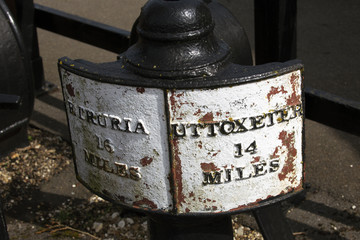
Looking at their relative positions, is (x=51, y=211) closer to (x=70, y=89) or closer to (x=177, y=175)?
(x=70, y=89)

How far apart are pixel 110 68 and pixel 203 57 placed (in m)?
0.29

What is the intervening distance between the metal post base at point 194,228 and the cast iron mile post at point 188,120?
16cm

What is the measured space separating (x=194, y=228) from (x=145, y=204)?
27cm

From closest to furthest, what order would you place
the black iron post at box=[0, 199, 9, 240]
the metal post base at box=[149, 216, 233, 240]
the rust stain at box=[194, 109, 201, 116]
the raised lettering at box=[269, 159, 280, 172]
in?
the rust stain at box=[194, 109, 201, 116], the raised lettering at box=[269, 159, 280, 172], the metal post base at box=[149, 216, 233, 240], the black iron post at box=[0, 199, 9, 240]

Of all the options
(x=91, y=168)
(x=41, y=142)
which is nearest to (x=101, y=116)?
(x=91, y=168)

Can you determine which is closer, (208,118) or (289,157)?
(208,118)

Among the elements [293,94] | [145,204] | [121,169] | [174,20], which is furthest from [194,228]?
[174,20]

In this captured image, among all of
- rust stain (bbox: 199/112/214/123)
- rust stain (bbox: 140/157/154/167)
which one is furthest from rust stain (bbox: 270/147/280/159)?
rust stain (bbox: 140/157/154/167)

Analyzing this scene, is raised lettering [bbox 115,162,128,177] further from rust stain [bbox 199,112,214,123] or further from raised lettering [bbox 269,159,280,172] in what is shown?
raised lettering [bbox 269,159,280,172]

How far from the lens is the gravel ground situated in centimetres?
307

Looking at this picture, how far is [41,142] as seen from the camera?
3.96 m

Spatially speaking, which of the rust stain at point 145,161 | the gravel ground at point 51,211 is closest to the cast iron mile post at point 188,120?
the rust stain at point 145,161

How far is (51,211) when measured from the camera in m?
3.30

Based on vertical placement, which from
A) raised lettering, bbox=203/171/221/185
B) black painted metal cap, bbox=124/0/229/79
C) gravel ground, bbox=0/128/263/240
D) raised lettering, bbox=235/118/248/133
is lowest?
gravel ground, bbox=0/128/263/240
